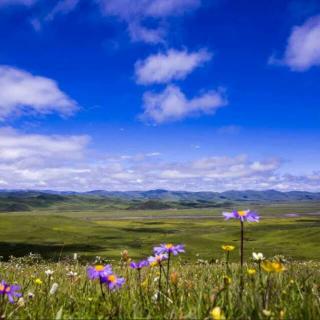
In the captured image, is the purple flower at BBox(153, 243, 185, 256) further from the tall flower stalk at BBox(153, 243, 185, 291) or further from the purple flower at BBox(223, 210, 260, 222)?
the purple flower at BBox(223, 210, 260, 222)

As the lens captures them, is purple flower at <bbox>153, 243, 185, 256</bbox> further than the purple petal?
Yes

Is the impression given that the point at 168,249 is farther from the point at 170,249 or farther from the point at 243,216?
the point at 243,216

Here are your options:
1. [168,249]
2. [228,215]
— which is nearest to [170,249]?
[168,249]

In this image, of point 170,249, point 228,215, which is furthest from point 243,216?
point 170,249

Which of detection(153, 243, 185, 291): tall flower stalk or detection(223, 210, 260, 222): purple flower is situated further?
detection(153, 243, 185, 291): tall flower stalk

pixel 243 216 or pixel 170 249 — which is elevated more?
pixel 243 216

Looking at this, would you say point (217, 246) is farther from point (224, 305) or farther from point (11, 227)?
point (224, 305)

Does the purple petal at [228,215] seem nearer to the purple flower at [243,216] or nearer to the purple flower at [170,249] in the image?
the purple flower at [243,216]

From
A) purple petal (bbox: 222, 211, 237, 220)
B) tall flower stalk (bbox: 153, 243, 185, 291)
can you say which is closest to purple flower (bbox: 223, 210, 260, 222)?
purple petal (bbox: 222, 211, 237, 220)

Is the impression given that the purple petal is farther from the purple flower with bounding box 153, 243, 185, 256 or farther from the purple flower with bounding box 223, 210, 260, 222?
the purple flower with bounding box 153, 243, 185, 256

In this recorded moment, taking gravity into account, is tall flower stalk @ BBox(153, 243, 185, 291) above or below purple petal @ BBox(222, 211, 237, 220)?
below

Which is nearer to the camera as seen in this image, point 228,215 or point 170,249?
point 228,215

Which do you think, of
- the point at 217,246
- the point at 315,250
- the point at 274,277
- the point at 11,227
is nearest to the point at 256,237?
the point at 217,246

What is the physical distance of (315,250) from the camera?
81625 mm
